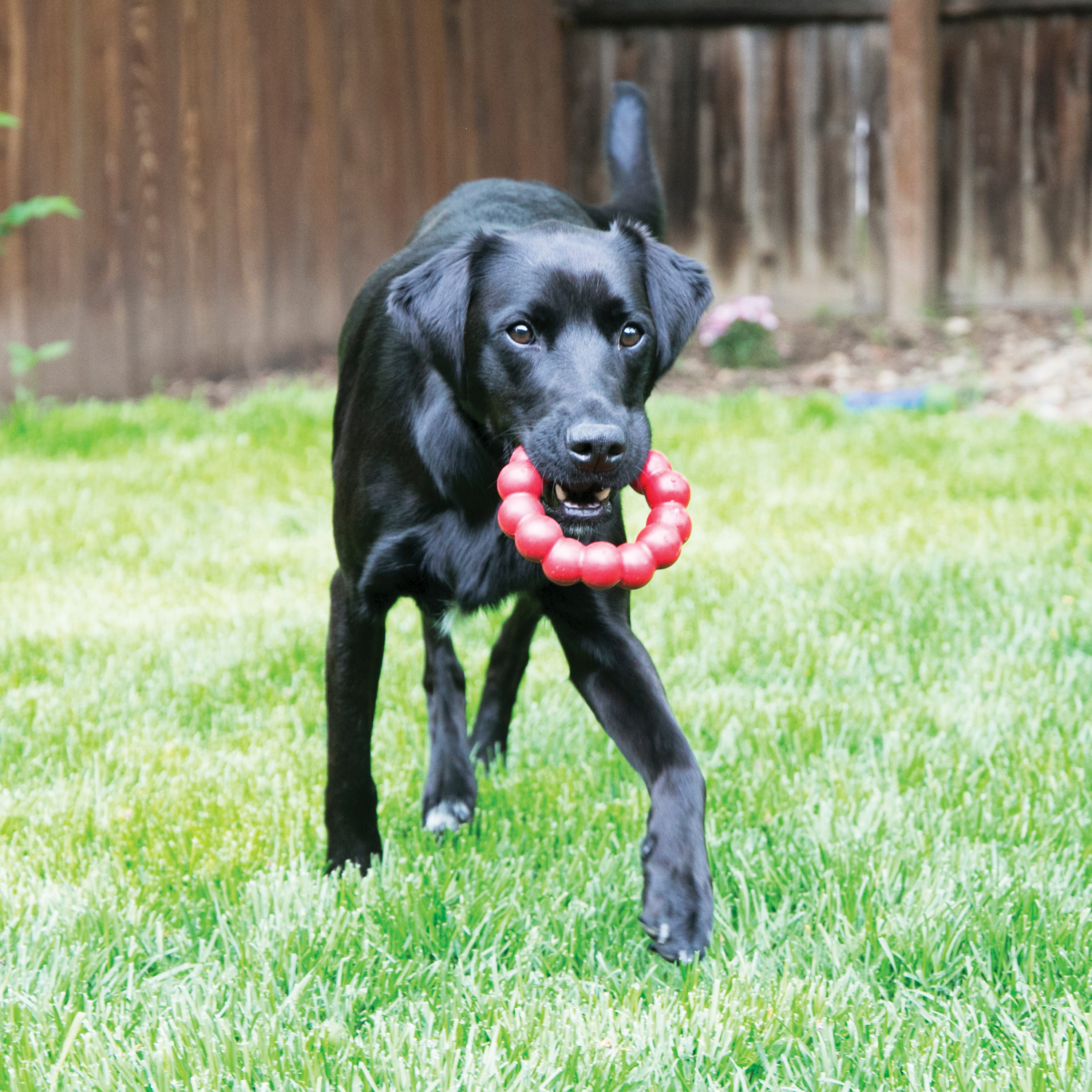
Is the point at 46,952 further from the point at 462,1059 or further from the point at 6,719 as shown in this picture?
the point at 6,719

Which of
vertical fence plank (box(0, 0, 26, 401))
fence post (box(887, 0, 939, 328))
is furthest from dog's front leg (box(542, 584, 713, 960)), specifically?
fence post (box(887, 0, 939, 328))

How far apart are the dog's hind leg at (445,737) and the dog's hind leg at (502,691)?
0.07 metres

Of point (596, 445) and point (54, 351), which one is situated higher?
point (596, 445)

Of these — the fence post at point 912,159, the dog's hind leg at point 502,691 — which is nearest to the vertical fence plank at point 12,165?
the dog's hind leg at point 502,691

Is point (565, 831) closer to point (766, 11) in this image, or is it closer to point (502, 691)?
point (502, 691)

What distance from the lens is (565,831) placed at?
2.48 m

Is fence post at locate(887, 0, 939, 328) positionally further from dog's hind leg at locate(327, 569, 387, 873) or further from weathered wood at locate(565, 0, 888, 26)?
dog's hind leg at locate(327, 569, 387, 873)

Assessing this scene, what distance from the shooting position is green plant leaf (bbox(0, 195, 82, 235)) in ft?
17.6

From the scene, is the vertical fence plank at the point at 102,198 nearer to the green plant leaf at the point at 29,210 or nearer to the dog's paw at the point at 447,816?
the green plant leaf at the point at 29,210

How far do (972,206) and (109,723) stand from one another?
7.56 meters

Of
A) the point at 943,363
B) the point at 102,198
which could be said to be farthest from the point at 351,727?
the point at 943,363

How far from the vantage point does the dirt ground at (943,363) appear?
7125 mm

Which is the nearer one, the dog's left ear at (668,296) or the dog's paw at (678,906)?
the dog's paw at (678,906)

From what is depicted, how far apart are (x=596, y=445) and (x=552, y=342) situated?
30 centimetres
